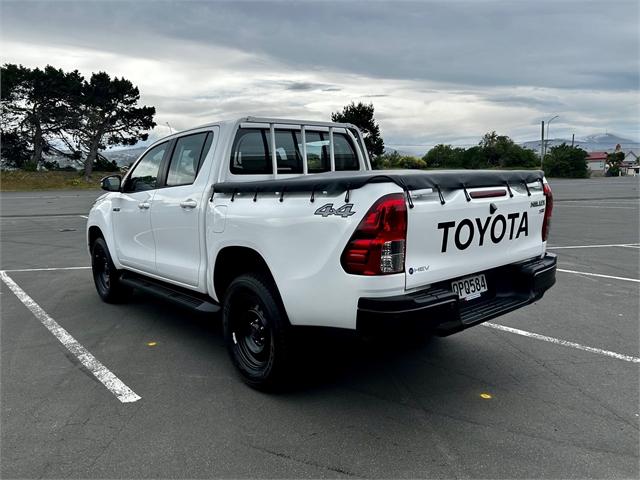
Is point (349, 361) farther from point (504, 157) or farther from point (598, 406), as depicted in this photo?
point (504, 157)

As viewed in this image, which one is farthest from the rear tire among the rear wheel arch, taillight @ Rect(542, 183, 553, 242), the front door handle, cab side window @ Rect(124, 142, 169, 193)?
taillight @ Rect(542, 183, 553, 242)

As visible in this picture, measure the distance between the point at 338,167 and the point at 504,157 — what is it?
7022 cm

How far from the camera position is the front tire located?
3492 mm

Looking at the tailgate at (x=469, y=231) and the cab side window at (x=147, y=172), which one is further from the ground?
the cab side window at (x=147, y=172)

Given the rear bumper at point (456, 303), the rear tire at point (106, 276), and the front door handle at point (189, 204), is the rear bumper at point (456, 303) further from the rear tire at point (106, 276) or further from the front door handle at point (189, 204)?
the rear tire at point (106, 276)

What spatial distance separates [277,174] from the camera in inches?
183

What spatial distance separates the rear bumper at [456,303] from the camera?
300cm

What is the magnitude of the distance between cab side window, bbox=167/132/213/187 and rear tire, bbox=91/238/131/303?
70.6 inches

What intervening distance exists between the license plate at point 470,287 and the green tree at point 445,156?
66861 mm

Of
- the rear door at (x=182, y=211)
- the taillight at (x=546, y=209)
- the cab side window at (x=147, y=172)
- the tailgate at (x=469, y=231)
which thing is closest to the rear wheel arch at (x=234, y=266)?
the rear door at (x=182, y=211)

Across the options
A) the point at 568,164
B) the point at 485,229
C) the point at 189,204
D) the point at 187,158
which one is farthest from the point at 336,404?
the point at 568,164

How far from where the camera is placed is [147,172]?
213 inches

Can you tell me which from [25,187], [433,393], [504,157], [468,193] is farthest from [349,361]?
[504,157]

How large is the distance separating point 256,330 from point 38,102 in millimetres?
49433
